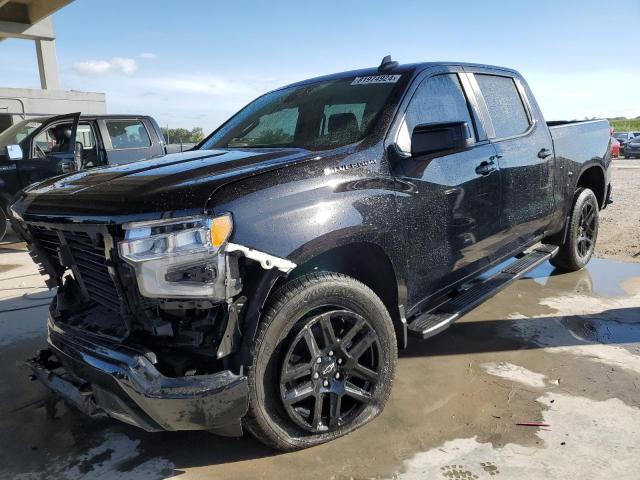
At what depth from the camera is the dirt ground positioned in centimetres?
255

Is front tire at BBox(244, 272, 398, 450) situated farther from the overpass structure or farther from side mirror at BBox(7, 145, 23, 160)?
the overpass structure

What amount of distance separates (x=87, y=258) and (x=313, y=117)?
5.50 ft

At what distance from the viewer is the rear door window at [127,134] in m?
8.34

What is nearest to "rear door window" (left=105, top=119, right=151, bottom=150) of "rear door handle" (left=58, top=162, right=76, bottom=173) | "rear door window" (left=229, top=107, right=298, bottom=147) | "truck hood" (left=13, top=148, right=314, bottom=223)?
"rear door handle" (left=58, top=162, right=76, bottom=173)

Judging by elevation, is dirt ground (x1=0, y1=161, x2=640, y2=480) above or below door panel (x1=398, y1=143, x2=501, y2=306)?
below

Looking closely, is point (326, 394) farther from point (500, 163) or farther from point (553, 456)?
point (500, 163)

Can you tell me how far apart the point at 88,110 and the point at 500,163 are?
18.7 m

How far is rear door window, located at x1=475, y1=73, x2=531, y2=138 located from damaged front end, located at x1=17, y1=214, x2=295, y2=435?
249 cm

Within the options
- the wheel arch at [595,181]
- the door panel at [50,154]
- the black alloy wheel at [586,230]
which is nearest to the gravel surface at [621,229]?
the black alloy wheel at [586,230]

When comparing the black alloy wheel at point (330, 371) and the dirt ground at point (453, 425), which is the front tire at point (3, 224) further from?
the black alloy wheel at point (330, 371)

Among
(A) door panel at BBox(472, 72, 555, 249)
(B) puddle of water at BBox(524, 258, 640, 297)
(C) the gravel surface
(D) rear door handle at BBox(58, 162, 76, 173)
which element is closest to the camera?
(A) door panel at BBox(472, 72, 555, 249)

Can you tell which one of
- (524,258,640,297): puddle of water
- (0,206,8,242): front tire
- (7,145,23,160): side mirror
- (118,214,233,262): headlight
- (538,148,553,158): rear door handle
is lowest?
(524,258,640,297): puddle of water

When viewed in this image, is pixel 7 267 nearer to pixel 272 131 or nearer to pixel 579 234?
pixel 272 131

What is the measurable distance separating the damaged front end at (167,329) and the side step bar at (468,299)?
1.15 meters
